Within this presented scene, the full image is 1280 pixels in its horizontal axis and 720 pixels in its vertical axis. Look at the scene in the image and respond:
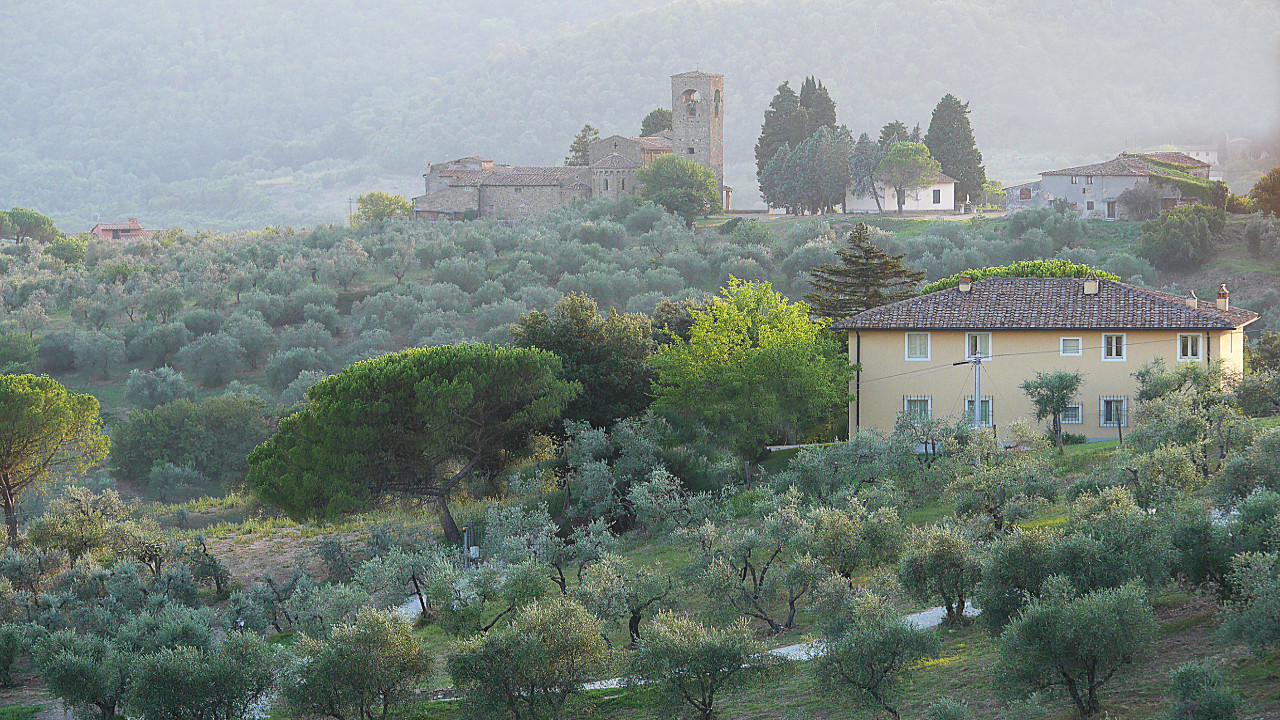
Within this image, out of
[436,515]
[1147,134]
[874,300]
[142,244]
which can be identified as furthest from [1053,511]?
[1147,134]

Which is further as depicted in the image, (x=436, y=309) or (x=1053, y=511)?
(x=436, y=309)

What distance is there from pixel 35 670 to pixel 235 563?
8375 millimetres

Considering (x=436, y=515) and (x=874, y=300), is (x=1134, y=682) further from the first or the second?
(x=874, y=300)

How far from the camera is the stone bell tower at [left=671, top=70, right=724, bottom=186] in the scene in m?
101

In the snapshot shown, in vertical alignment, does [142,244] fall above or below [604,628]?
above

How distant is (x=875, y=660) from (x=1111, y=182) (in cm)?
7411

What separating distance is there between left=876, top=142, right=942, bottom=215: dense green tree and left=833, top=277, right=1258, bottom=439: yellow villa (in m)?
53.5

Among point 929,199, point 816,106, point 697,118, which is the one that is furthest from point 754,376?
point 697,118

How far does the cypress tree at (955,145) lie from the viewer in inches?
3588

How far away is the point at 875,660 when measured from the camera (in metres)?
14.9

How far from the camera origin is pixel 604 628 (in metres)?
18.3

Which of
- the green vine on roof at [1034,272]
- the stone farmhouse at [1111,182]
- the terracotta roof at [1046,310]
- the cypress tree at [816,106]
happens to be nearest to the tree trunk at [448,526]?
the terracotta roof at [1046,310]

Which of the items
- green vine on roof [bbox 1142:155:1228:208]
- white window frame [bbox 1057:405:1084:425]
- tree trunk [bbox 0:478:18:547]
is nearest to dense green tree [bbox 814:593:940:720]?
white window frame [bbox 1057:405:1084:425]

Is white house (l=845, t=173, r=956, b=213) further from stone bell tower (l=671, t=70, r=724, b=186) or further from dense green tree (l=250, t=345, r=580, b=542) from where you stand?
dense green tree (l=250, t=345, r=580, b=542)
